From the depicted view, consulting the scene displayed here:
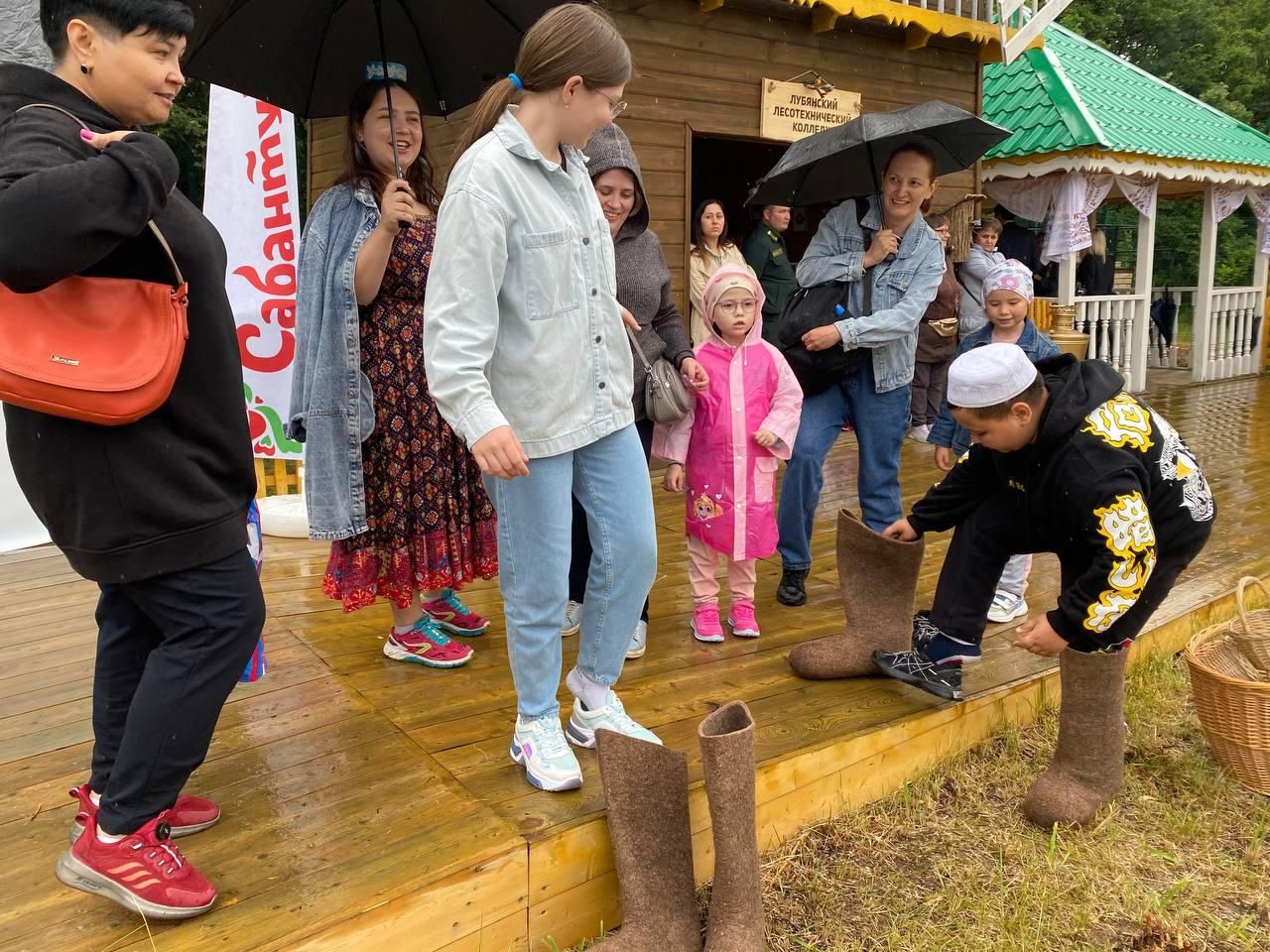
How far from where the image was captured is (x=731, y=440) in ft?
10.6

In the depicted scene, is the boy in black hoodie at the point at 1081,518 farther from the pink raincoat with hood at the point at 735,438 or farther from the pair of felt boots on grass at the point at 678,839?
the pair of felt boots on grass at the point at 678,839

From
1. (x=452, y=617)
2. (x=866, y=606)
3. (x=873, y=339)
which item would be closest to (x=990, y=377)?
(x=866, y=606)

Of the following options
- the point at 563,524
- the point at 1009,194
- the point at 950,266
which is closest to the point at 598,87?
the point at 563,524

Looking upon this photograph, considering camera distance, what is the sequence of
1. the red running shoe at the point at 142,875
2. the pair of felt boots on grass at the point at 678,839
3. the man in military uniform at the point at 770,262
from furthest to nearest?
the man in military uniform at the point at 770,262
the pair of felt boots on grass at the point at 678,839
the red running shoe at the point at 142,875

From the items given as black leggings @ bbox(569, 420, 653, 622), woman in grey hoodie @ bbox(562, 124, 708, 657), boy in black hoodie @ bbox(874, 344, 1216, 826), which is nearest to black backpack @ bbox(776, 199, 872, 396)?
woman in grey hoodie @ bbox(562, 124, 708, 657)

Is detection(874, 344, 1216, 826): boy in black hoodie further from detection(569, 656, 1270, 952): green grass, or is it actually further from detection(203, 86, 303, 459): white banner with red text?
detection(203, 86, 303, 459): white banner with red text

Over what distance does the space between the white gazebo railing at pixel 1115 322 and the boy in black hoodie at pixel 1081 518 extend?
790 cm

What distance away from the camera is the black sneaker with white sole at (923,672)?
2.84m

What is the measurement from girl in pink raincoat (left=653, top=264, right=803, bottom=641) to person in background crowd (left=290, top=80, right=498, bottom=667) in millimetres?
781

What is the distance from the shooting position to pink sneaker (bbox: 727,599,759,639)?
334 centimetres

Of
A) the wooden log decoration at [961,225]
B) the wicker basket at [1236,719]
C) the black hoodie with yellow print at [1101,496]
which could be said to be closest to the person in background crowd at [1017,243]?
the wooden log decoration at [961,225]

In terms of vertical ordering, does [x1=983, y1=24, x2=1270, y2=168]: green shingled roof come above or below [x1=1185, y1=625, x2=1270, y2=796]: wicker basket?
above

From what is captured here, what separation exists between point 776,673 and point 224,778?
1.60 m

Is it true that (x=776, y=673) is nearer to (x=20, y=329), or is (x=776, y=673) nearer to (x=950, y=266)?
(x=20, y=329)
